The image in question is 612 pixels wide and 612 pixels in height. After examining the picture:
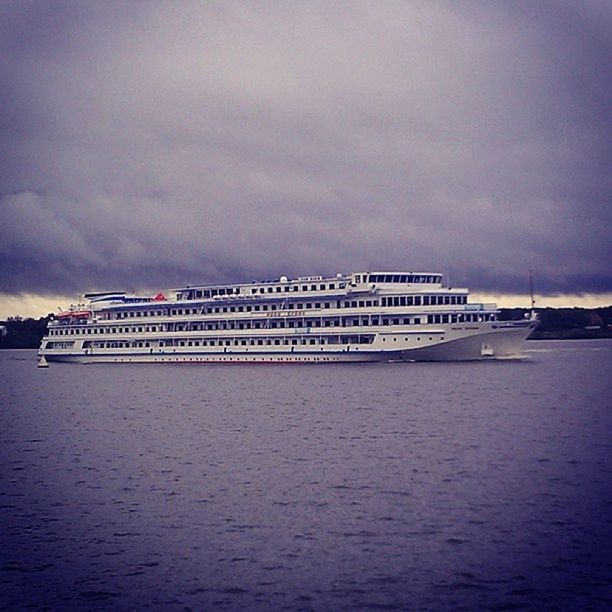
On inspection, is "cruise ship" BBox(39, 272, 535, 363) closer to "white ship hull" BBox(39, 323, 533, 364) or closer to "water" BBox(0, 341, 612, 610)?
"white ship hull" BBox(39, 323, 533, 364)

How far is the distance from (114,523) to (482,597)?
1280 centimetres

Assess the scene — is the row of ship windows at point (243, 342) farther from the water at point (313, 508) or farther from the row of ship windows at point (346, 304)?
the water at point (313, 508)

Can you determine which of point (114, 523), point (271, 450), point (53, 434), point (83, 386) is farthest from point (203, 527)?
point (83, 386)

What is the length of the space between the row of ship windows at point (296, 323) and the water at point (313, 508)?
33.7 m

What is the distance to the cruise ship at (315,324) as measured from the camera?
309 ft

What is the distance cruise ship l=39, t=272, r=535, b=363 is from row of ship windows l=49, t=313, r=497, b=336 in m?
0.12

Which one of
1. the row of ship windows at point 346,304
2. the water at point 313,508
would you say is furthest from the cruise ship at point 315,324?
the water at point 313,508

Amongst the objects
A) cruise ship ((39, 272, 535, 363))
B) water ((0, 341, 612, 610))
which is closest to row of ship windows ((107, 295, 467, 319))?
cruise ship ((39, 272, 535, 363))

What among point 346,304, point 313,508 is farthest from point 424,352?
point 313,508

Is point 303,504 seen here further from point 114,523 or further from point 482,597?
A: point 482,597

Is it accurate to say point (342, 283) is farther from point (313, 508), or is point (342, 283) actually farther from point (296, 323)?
point (313, 508)

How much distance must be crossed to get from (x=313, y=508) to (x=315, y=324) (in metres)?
73.7

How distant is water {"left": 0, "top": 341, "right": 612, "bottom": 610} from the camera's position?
21766mm

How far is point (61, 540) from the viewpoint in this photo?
2623cm
